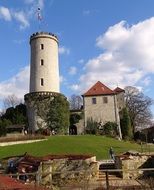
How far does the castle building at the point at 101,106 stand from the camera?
6694 centimetres

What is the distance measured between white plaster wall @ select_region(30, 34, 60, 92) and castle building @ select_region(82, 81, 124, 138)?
6.43 metres

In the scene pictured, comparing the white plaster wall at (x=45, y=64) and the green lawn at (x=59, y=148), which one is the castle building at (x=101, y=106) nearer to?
the white plaster wall at (x=45, y=64)

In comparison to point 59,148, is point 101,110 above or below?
above

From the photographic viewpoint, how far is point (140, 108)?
7575 centimetres

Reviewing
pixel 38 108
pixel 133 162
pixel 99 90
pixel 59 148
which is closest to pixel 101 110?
pixel 99 90

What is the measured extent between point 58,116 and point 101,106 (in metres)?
10.3

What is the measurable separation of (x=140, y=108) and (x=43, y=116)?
22.8 meters

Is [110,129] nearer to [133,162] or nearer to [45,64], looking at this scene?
[45,64]

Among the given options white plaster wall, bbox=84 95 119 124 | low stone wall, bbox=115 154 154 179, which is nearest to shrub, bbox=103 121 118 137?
white plaster wall, bbox=84 95 119 124

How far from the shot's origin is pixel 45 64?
209ft

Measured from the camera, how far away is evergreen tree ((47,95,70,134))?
60.1 meters

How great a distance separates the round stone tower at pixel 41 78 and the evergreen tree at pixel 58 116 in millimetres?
824

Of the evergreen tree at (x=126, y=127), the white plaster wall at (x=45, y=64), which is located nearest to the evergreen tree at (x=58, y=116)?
the white plaster wall at (x=45, y=64)

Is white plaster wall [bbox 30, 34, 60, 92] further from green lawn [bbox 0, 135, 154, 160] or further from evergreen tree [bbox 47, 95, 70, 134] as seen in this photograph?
green lawn [bbox 0, 135, 154, 160]
